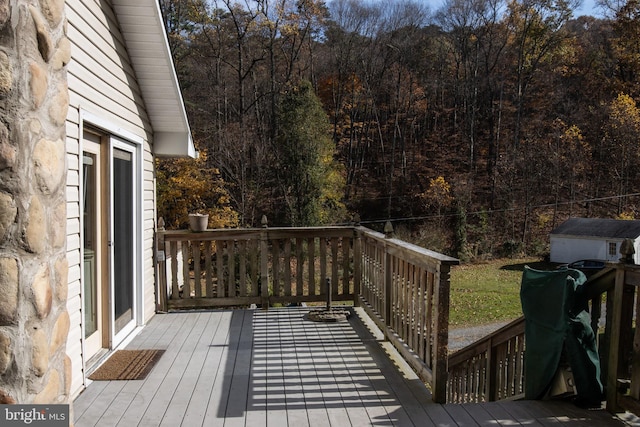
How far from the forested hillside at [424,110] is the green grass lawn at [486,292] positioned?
1609 millimetres

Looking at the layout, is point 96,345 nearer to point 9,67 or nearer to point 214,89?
point 9,67

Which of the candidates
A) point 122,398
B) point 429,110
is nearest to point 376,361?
point 122,398

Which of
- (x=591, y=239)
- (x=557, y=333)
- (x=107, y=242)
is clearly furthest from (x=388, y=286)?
(x=591, y=239)

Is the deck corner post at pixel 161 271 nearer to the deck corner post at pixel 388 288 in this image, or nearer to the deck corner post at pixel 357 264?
the deck corner post at pixel 357 264

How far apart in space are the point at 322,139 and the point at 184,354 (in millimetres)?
17588

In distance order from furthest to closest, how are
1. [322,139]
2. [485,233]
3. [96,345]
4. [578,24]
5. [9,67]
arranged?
[578,24]
[485,233]
[322,139]
[96,345]
[9,67]

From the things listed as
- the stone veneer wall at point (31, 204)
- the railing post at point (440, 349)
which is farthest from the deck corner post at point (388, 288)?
the stone veneer wall at point (31, 204)

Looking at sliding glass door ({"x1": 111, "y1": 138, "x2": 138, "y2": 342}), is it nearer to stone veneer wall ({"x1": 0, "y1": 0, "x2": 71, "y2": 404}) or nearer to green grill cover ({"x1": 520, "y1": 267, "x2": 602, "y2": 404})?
stone veneer wall ({"x1": 0, "y1": 0, "x2": 71, "y2": 404})

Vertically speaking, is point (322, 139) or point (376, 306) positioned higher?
point (322, 139)

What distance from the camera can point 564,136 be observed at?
27.7m

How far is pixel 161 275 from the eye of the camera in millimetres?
6113

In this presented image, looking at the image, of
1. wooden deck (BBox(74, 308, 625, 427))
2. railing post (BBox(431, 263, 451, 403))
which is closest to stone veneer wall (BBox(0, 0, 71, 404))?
wooden deck (BBox(74, 308, 625, 427))
